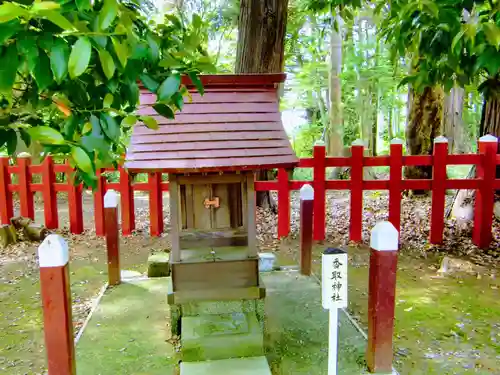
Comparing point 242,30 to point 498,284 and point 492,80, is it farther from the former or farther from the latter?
point 498,284

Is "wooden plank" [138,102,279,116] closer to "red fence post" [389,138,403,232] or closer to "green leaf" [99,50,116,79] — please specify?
"green leaf" [99,50,116,79]

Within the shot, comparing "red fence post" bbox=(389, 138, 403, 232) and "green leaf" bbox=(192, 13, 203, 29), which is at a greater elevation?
"green leaf" bbox=(192, 13, 203, 29)

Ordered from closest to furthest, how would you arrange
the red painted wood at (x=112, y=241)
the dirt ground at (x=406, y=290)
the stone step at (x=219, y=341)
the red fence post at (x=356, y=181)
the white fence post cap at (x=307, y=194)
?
1. the stone step at (x=219, y=341)
2. the dirt ground at (x=406, y=290)
3. the red painted wood at (x=112, y=241)
4. the white fence post cap at (x=307, y=194)
5. the red fence post at (x=356, y=181)

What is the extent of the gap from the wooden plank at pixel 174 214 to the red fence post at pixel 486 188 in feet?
15.1

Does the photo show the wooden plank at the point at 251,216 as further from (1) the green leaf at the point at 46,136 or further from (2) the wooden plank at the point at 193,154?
(1) the green leaf at the point at 46,136

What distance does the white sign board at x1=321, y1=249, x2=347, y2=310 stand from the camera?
2.58 meters

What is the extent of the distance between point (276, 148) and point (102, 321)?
7.49 ft

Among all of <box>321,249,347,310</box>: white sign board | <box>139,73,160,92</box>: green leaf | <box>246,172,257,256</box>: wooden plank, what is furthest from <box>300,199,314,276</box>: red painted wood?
<box>139,73,160,92</box>: green leaf

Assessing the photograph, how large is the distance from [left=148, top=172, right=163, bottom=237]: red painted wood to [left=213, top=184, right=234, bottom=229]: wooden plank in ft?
10.9

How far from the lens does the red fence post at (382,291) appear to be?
296cm

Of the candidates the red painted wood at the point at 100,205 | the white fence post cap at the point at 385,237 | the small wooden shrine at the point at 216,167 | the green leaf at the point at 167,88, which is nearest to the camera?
the green leaf at the point at 167,88

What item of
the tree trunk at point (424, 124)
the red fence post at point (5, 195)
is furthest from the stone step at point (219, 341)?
the tree trunk at point (424, 124)

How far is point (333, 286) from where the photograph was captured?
261cm

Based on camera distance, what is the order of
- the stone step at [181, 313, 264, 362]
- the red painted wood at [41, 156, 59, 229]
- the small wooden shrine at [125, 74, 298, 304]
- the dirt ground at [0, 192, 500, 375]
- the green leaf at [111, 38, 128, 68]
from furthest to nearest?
1. the red painted wood at [41, 156, 59, 229]
2. the dirt ground at [0, 192, 500, 375]
3. the stone step at [181, 313, 264, 362]
4. the small wooden shrine at [125, 74, 298, 304]
5. the green leaf at [111, 38, 128, 68]
